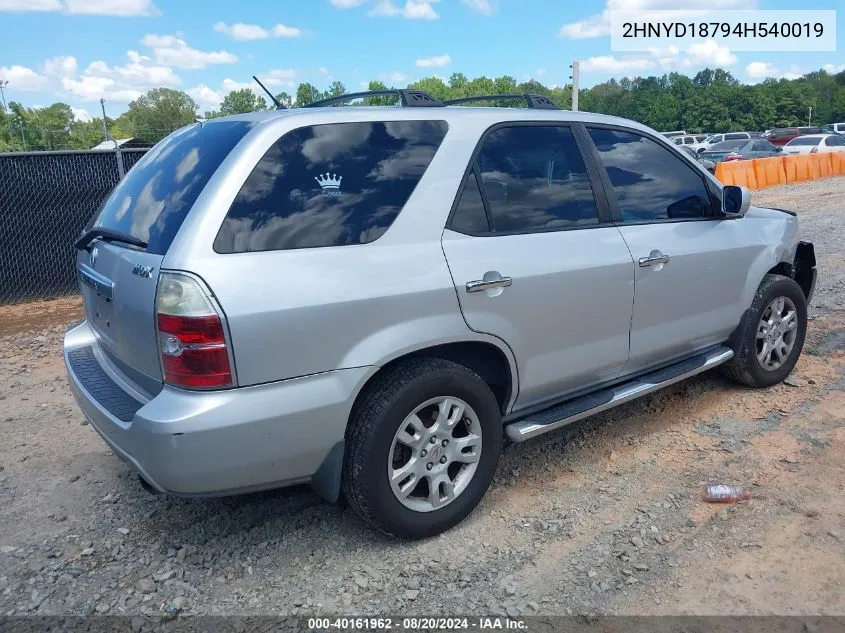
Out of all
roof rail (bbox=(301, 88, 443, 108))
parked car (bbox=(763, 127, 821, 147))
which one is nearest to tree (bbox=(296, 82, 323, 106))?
roof rail (bbox=(301, 88, 443, 108))


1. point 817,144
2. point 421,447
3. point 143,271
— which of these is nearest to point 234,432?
point 143,271

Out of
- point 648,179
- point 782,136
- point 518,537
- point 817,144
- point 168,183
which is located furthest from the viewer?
point 782,136

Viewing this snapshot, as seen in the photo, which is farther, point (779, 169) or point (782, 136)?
point (782, 136)

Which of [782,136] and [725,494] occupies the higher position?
[782,136]

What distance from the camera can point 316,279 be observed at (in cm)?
269

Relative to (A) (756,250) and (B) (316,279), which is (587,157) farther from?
(B) (316,279)

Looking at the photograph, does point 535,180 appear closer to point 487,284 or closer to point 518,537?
point 487,284

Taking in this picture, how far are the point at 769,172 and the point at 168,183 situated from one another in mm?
20332

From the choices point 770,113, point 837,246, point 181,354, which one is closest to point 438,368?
point 181,354

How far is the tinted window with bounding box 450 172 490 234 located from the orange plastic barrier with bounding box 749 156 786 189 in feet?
61.0

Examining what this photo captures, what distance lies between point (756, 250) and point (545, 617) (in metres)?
2.89

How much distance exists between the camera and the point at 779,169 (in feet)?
66.0

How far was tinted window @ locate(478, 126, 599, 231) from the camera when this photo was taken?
10.9ft

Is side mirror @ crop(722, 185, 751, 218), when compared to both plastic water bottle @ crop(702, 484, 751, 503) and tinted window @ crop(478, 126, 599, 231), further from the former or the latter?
plastic water bottle @ crop(702, 484, 751, 503)
